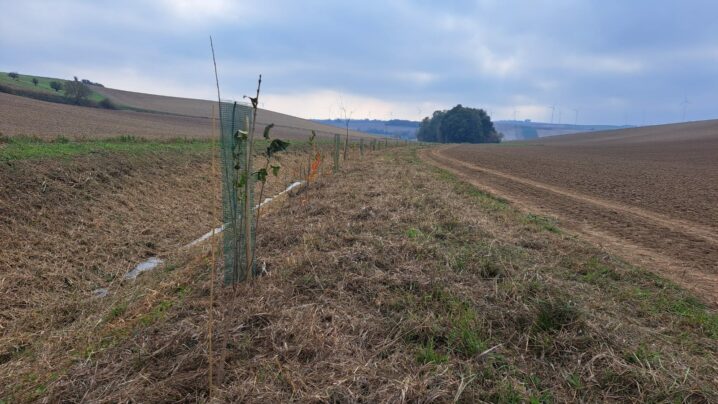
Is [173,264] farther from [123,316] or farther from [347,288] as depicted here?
[347,288]

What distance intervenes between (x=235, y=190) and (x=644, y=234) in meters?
7.73

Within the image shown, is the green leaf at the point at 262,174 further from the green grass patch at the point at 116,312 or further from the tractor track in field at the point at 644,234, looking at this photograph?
the tractor track in field at the point at 644,234

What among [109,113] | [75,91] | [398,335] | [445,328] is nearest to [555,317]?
[445,328]

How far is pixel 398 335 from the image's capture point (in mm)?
3469

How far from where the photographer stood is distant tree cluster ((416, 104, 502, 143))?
358 feet

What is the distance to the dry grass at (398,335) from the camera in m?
2.88

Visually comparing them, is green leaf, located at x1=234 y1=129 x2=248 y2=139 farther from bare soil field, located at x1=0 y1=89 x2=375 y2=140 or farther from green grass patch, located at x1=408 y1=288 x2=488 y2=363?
bare soil field, located at x1=0 y1=89 x2=375 y2=140

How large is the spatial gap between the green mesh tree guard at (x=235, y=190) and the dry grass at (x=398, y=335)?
1.03ft

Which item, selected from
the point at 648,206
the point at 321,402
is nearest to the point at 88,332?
the point at 321,402

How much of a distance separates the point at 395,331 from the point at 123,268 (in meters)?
5.75

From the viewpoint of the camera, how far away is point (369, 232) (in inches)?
246

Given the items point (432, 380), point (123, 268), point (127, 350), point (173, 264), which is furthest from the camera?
point (123, 268)

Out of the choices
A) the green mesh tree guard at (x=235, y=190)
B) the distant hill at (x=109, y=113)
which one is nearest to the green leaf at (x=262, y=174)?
the green mesh tree guard at (x=235, y=190)

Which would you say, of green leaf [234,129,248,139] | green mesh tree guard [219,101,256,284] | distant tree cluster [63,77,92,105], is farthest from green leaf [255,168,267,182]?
distant tree cluster [63,77,92,105]
